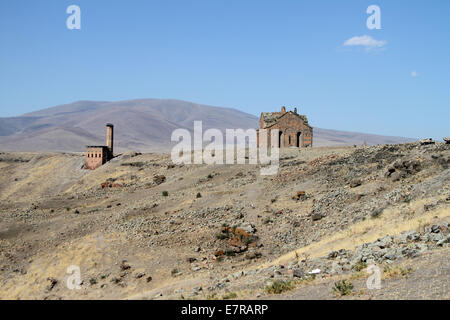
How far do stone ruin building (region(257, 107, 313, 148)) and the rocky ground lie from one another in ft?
31.4

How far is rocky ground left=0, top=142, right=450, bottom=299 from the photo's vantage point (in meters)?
12.9

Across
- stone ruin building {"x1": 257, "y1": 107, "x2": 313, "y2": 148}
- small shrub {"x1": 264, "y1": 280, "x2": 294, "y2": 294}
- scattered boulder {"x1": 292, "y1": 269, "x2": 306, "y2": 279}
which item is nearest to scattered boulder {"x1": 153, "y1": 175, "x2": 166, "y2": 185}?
stone ruin building {"x1": 257, "y1": 107, "x2": 313, "y2": 148}

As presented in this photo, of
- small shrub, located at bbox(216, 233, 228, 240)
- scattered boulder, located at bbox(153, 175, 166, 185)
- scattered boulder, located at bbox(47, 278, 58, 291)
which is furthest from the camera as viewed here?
scattered boulder, located at bbox(153, 175, 166, 185)

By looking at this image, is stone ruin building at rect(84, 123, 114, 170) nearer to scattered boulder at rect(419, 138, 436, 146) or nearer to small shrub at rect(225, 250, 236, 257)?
small shrub at rect(225, 250, 236, 257)

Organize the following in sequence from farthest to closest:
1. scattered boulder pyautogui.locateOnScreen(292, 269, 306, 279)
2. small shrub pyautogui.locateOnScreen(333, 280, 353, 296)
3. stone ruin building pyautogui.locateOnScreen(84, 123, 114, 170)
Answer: stone ruin building pyautogui.locateOnScreen(84, 123, 114, 170), scattered boulder pyautogui.locateOnScreen(292, 269, 306, 279), small shrub pyautogui.locateOnScreen(333, 280, 353, 296)

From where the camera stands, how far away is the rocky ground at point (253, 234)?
12.9 meters

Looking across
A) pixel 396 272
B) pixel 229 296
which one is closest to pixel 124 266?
pixel 229 296

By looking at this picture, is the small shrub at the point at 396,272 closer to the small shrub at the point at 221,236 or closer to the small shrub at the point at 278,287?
the small shrub at the point at 278,287

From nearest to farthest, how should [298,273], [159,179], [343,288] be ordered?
[343,288]
[298,273]
[159,179]

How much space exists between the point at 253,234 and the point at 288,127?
26.9 metres

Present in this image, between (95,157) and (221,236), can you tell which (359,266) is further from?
(95,157)

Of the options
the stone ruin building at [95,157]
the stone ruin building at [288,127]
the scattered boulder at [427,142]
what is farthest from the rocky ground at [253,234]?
the stone ruin building at [95,157]

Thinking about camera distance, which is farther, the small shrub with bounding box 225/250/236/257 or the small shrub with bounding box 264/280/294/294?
the small shrub with bounding box 225/250/236/257

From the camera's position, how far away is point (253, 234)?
76.0 ft
